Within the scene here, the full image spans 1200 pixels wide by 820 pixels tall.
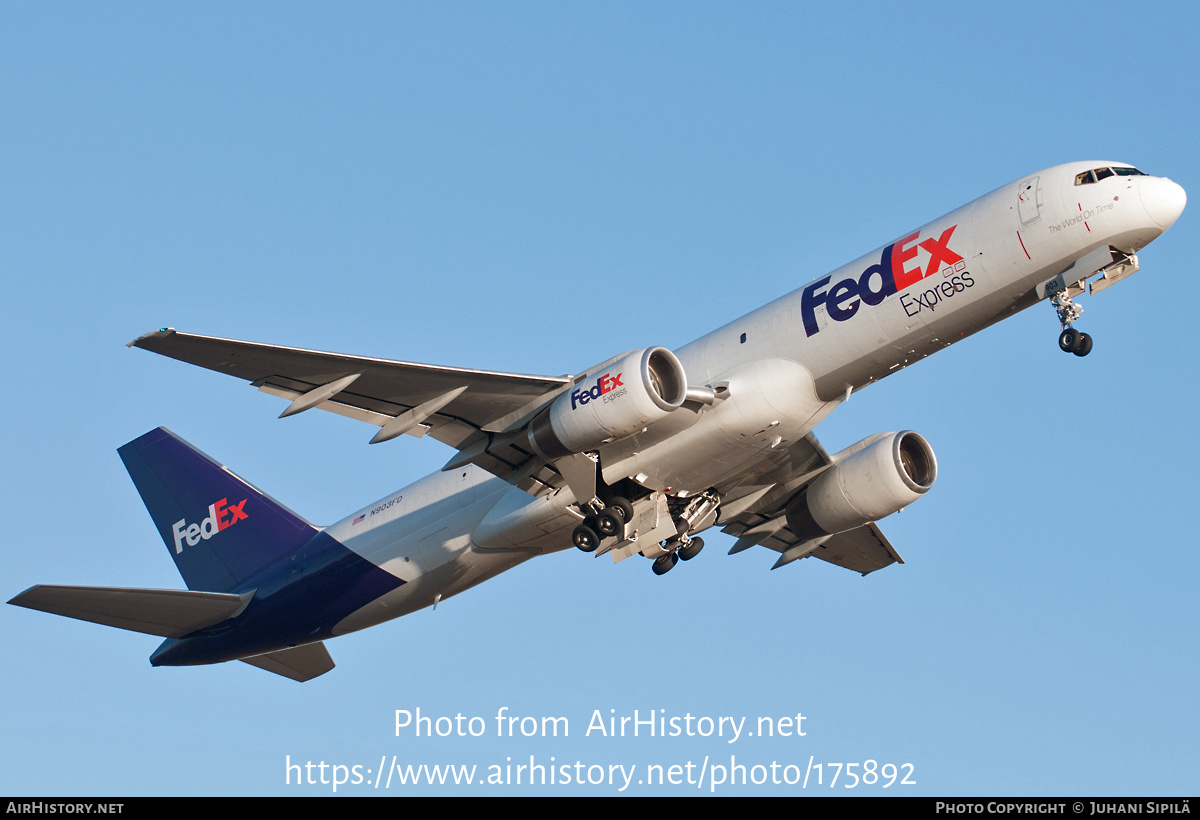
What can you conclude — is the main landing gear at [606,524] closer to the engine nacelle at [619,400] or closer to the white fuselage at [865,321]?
the white fuselage at [865,321]

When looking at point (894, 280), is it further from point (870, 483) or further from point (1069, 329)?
point (870, 483)

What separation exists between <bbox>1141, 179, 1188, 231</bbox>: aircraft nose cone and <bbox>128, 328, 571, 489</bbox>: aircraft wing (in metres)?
11.4

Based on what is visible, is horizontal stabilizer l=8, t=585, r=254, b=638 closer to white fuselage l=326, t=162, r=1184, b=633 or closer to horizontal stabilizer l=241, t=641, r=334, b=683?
horizontal stabilizer l=241, t=641, r=334, b=683

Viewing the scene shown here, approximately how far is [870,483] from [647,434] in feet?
21.8

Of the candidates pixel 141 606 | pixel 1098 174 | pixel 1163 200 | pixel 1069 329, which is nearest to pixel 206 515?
pixel 141 606

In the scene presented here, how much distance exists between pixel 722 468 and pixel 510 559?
5.62 metres

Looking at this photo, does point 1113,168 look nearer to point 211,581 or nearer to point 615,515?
point 615,515

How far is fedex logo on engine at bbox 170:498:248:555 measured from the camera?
32500 millimetres

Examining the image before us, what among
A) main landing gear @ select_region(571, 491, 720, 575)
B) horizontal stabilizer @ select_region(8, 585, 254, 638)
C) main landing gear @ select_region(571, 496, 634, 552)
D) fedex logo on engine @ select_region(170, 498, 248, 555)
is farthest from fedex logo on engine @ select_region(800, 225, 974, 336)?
fedex logo on engine @ select_region(170, 498, 248, 555)

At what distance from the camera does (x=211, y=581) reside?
106ft

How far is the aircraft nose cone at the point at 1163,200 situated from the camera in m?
23.4

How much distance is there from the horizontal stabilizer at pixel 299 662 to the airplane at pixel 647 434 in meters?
0.57

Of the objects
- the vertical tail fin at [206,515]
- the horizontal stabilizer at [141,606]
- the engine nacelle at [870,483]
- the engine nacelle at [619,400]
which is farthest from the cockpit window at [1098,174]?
the horizontal stabilizer at [141,606]

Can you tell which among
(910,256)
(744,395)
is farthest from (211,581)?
(910,256)
